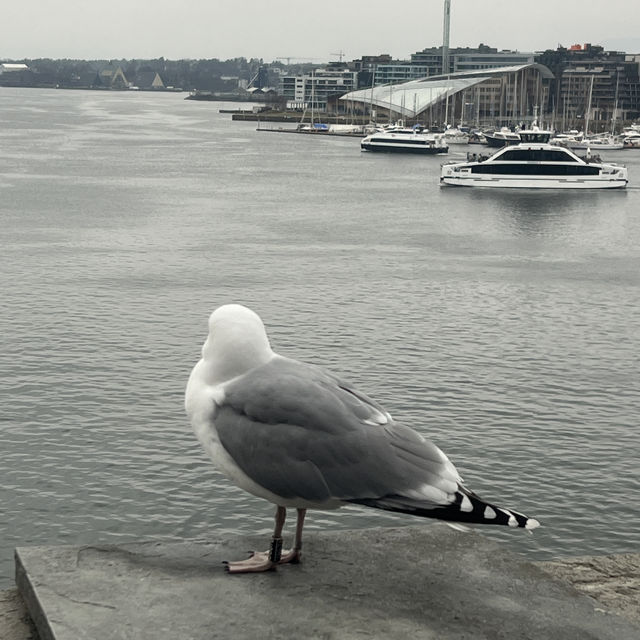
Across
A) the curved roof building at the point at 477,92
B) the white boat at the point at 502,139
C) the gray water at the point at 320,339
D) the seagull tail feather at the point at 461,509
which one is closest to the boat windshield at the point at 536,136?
the gray water at the point at 320,339

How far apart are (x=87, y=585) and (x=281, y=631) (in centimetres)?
103

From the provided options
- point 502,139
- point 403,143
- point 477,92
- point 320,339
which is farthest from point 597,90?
point 320,339

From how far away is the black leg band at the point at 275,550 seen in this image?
536cm

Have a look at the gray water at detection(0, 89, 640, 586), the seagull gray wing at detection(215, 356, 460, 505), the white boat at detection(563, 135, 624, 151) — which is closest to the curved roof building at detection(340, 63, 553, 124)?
the white boat at detection(563, 135, 624, 151)

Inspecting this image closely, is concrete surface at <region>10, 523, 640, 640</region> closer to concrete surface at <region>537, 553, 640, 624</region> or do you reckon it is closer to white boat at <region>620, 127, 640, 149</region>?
concrete surface at <region>537, 553, 640, 624</region>

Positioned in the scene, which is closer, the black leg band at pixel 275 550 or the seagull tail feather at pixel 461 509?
the seagull tail feather at pixel 461 509

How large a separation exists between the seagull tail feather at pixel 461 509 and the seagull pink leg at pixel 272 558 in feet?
1.49

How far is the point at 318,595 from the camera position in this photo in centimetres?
501

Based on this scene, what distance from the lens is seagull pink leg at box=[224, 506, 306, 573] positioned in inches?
208

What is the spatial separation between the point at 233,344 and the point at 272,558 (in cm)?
109

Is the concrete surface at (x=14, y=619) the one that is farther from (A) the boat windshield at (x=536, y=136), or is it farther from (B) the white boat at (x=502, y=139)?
(B) the white boat at (x=502, y=139)

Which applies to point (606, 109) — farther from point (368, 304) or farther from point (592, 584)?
point (592, 584)

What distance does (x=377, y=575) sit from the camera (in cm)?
525

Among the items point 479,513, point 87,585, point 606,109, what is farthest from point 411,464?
point 606,109
